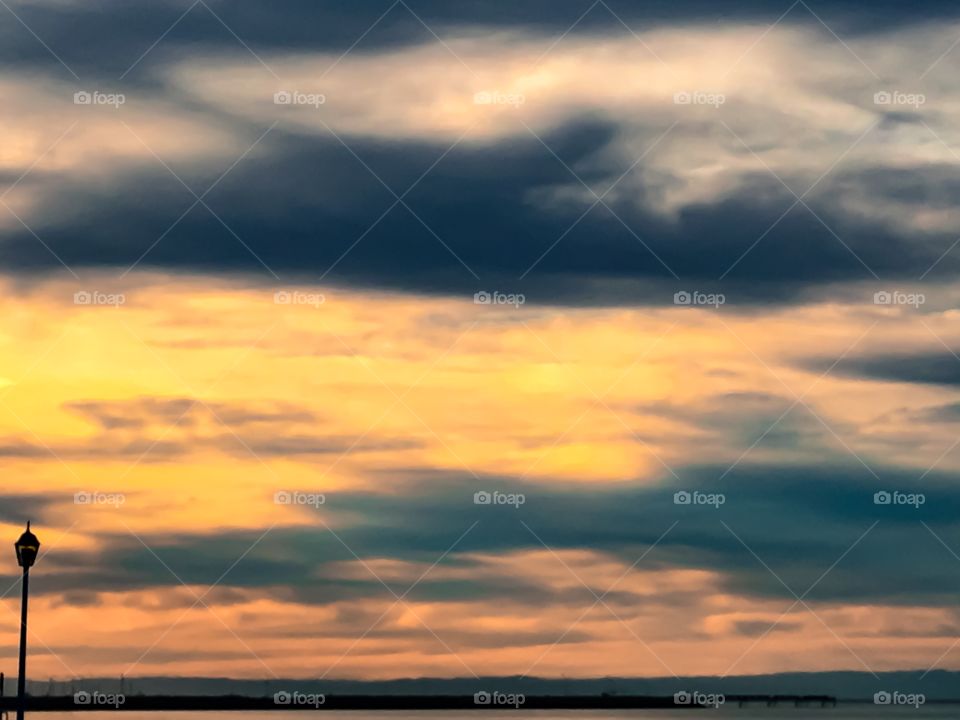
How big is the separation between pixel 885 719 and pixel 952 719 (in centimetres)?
1542

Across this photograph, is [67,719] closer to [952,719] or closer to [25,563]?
[952,719]

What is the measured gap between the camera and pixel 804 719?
189m

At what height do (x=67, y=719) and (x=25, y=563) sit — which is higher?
(x=67, y=719)

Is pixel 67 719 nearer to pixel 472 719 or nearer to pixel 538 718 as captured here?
pixel 472 719

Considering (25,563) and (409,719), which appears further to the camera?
(409,719)

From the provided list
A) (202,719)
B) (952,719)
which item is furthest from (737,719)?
(202,719)

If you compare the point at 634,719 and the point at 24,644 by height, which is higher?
the point at 634,719

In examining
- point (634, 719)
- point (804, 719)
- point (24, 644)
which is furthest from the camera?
point (804, 719)

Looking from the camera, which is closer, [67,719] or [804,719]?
[67,719]

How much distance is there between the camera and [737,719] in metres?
183

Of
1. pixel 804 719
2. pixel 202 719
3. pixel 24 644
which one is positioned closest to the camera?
pixel 24 644

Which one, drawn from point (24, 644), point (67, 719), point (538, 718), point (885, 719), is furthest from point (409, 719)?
point (24, 644)

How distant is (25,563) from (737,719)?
14740cm

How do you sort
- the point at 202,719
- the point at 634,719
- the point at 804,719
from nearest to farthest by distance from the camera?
the point at 202,719
the point at 634,719
the point at 804,719
